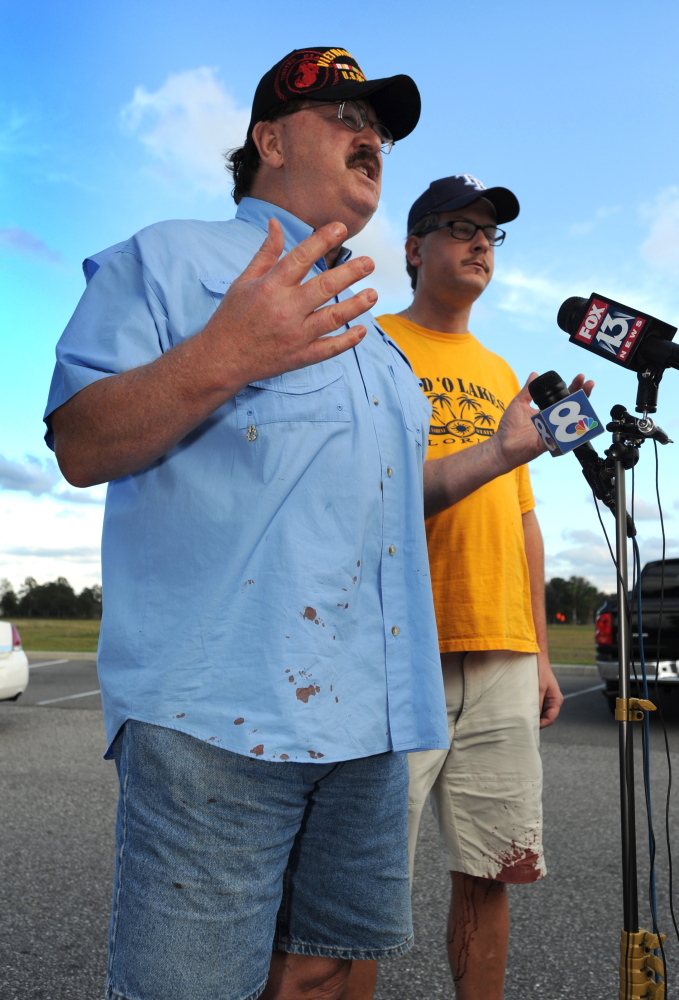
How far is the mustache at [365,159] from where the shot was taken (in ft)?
5.80

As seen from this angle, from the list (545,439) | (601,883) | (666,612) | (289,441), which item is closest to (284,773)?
(289,441)

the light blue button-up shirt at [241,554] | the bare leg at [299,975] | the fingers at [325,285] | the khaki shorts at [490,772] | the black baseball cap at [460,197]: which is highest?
the black baseball cap at [460,197]

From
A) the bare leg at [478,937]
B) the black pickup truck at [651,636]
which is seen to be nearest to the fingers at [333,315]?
the bare leg at [478,937]

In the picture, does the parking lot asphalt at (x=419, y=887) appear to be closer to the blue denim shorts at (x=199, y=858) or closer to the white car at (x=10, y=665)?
the white car at (x=10, y=665)

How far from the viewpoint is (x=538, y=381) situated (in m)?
1.96

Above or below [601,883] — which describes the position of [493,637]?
above

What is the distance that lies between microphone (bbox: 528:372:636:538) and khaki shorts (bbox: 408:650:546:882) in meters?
0.66

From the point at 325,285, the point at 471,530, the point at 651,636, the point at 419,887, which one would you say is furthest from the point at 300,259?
the point at 651,636

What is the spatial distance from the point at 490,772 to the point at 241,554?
1.36 m

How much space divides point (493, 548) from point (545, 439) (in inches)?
22.8

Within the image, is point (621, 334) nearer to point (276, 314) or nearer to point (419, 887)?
point (276, 314)

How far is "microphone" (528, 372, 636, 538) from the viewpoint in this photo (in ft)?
5.99

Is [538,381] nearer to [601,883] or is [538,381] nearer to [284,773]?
[284,773]

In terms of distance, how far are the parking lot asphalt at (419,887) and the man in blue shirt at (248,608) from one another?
1643mm
